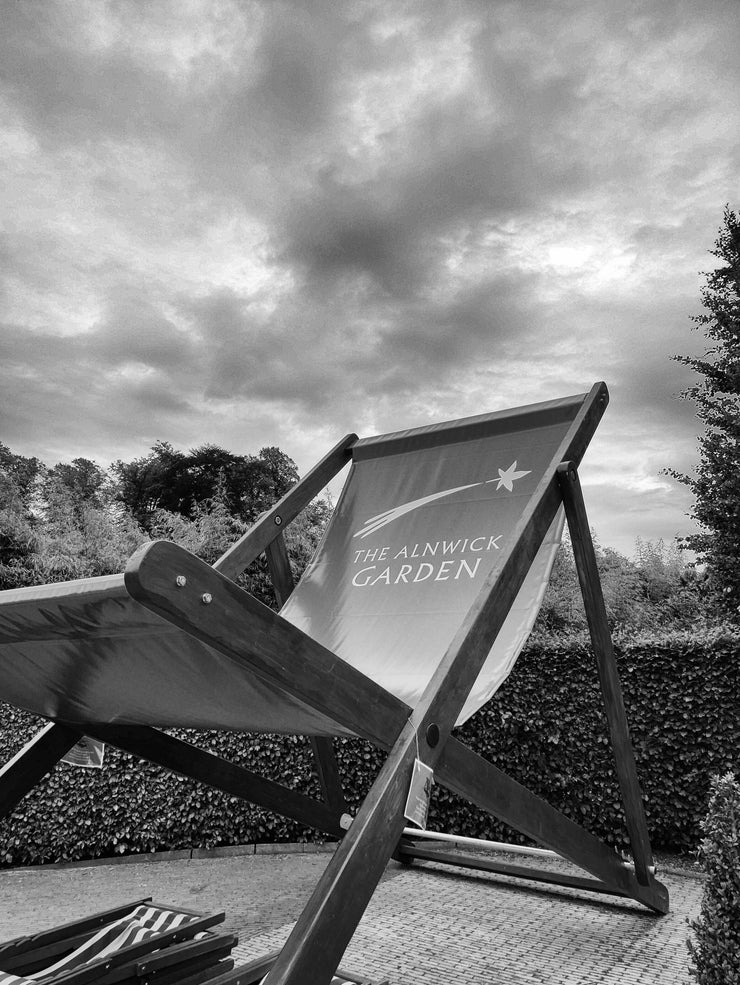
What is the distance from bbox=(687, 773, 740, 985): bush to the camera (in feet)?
6.33

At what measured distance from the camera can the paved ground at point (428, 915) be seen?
2924 mm

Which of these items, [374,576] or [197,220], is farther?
[197,220]

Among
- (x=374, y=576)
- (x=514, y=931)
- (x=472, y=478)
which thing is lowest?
(x=514, y=931)

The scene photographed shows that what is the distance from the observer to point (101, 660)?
1884 millimetres

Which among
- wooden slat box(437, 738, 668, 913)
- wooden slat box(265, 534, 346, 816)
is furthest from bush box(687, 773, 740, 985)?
wooden slat box(265, 534, 346, 816)

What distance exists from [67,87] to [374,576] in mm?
4699

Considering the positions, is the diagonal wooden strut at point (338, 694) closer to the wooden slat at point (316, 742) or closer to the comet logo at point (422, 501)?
the comet logo at point (422, 501)

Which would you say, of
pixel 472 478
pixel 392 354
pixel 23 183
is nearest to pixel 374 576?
pixel 472 478

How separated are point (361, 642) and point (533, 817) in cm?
100

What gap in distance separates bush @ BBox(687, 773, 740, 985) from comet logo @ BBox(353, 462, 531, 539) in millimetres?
1446

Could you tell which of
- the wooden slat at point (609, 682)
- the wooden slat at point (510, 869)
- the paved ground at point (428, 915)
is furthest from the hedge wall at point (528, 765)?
the wooden slat at point (609, 682)

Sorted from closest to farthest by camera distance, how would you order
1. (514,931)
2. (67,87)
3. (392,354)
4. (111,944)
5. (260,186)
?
1. (111,944)
2. (514,931)
3. (67,87)
4. (260,186)
5. (392,354)

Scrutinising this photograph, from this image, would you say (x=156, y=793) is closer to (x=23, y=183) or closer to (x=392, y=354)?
(x=23, y=183)

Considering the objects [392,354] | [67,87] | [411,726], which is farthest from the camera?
[392,354]
